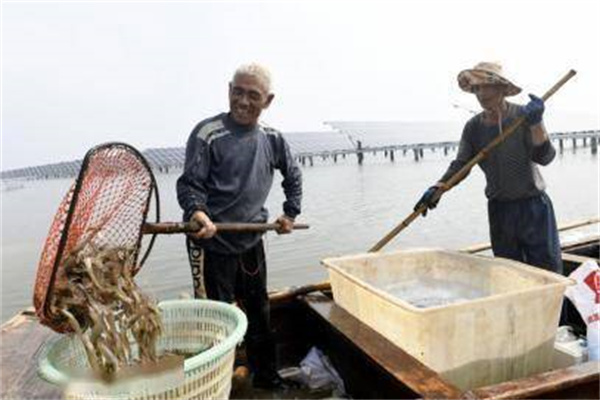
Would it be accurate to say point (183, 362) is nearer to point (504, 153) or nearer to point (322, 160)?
point (504, 153)

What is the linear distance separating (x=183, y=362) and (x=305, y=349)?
236 centimetres

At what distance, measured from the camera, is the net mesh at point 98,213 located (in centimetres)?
180

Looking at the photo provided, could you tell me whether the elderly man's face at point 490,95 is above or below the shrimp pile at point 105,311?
above

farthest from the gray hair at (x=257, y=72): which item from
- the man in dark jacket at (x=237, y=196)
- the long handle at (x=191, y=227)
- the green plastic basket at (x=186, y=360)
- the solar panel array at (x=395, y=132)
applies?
the solar panel array at (x=395, y=132)

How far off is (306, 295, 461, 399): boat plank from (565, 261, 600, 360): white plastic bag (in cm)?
116

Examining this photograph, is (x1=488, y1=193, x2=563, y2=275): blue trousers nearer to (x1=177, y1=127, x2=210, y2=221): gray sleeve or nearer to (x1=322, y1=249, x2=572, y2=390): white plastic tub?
(x1=322, y1=249, x2=572, y2=390): white plastic tub

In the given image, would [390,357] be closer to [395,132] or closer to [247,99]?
[247,99]

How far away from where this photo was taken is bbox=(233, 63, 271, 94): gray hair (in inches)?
120

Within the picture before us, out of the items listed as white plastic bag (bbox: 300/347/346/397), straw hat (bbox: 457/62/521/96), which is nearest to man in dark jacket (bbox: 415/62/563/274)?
straw hat (bbox: 457/62/521/96)

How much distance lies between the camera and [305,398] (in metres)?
3.34

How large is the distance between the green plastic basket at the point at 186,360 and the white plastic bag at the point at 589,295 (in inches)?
81.4

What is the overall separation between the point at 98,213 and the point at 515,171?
298 cm

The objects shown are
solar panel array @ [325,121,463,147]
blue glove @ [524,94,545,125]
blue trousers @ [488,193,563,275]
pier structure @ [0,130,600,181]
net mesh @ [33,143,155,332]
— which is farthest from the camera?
solar panel array @ [325,121,463,147]

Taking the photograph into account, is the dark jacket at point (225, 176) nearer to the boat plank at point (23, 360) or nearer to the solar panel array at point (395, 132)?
the boat plank at point (23, 360)
